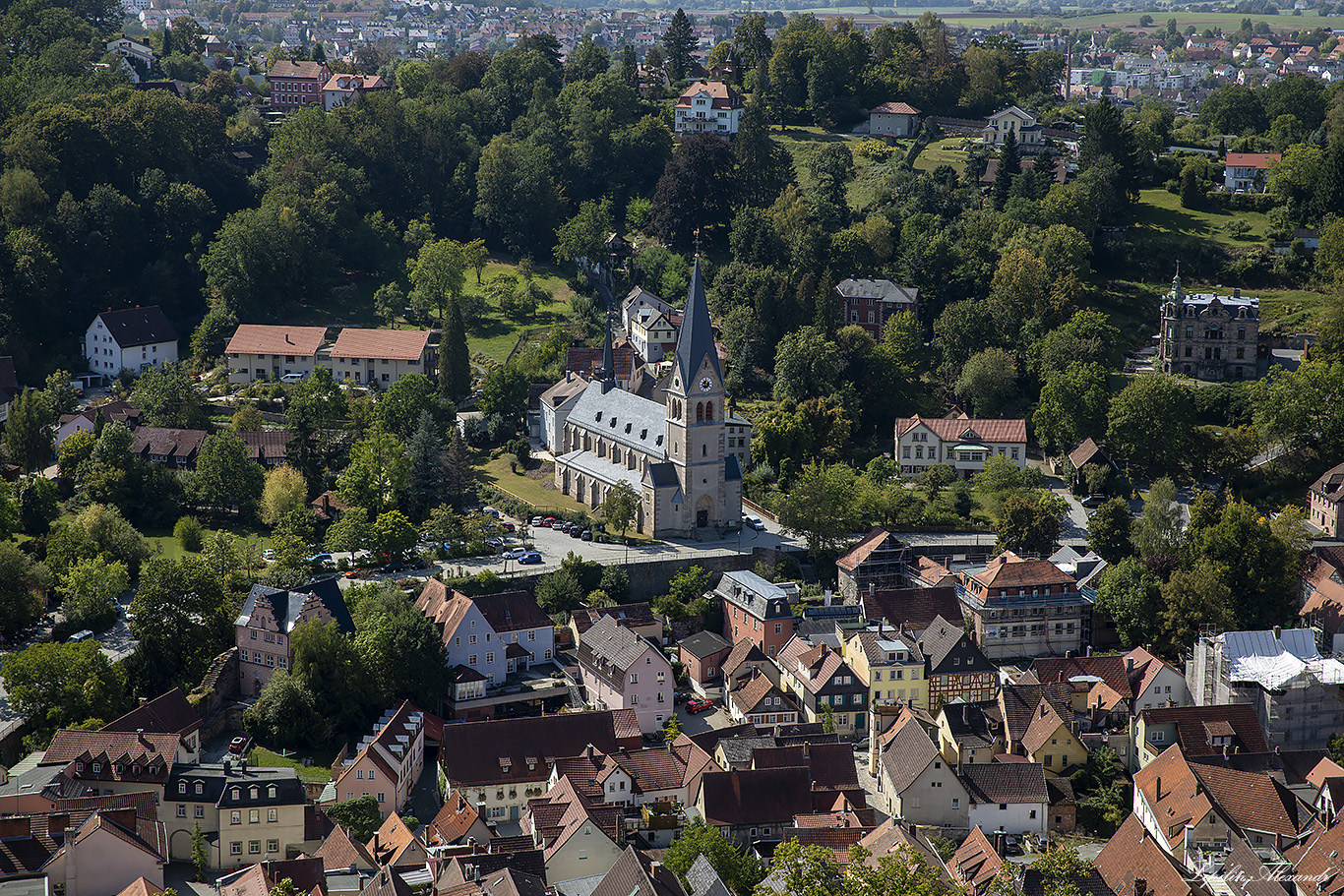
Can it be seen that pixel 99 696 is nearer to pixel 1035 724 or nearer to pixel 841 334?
pixel 1035 724

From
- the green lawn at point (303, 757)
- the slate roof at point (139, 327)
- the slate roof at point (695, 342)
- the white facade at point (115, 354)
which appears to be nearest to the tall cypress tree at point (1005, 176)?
the slate roof at point (695, 342)

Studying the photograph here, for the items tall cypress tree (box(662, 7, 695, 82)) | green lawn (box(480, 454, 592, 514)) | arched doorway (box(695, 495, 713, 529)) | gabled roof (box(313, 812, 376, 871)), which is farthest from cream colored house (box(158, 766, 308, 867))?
tall cypress tree (box(662, 7, 695, 82))

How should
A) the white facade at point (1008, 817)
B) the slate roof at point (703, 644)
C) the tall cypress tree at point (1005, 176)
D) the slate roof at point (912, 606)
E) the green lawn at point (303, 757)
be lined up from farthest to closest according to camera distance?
1. the tall cypress tree at point (1005, 176)
2. the slate roof at point (912, 606)
3. the slate roof at point (703, 644)
4. the green lawn at point (303, 757)
5. the white facade at point (1008, 817)

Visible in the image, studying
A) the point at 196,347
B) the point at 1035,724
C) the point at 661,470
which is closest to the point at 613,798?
the point at 1035,724

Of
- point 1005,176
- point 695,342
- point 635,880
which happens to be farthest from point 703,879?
point 1005,176

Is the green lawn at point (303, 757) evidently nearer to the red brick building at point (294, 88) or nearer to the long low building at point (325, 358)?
the long low building at point (325, 358)

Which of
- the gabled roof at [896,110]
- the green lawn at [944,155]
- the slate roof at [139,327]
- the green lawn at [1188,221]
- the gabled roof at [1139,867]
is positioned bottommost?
the gabled roof at [1139,867]
